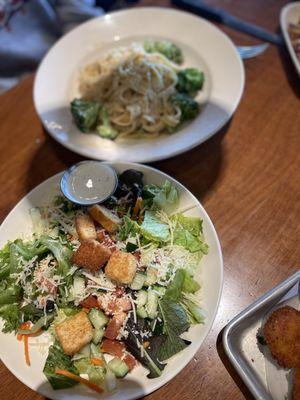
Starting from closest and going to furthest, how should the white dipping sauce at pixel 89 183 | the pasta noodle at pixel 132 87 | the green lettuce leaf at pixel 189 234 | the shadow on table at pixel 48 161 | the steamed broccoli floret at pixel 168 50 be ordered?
1. the green lettuce leaf at pixel 189 234
2. the white dipping sauce at pixel 89 183
3. the shadow on table at pixel 48 161
4. the pasta noodle at pixel 132 87
5. the steamed broccoli floret at pixel 168 50

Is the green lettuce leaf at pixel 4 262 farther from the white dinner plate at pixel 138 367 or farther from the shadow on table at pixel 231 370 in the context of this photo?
the shadow on table at pixel 231 370

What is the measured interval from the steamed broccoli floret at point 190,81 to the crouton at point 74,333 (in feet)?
5.64

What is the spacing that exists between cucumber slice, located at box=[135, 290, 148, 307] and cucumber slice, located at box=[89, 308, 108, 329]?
157 mm

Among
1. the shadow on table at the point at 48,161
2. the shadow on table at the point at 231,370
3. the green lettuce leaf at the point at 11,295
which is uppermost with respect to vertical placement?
the shadow on table at the point at 48,161

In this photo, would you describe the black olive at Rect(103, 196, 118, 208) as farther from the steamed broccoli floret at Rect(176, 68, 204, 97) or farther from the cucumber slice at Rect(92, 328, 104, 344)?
the steamed broccoli floret at Rect(176, 68, 204, 97)

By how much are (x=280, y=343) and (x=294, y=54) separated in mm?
1962

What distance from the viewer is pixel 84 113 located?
2.41 m

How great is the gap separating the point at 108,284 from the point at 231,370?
2.15ft

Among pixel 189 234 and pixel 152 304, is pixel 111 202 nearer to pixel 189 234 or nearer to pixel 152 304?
pixel 189 234

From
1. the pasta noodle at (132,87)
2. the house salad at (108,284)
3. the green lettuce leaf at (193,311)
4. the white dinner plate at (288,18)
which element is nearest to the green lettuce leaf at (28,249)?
the house salad at (108,284)

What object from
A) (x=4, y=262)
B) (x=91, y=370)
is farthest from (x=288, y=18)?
(x=91, y=370)

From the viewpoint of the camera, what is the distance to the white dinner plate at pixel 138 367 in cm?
146

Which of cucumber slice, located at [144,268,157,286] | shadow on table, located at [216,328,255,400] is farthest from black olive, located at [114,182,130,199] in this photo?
shadow on table, located at [216,328,255,400]

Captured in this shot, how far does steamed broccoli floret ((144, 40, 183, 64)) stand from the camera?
2830 millimetres
